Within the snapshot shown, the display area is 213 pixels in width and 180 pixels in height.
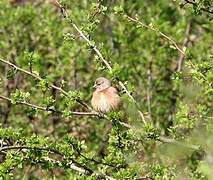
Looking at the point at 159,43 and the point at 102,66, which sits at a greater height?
the point at 159,43

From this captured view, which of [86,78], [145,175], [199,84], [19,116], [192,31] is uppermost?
[192,31]

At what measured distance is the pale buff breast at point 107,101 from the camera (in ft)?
18.8

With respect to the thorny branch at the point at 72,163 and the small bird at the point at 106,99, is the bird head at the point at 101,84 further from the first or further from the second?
the thorny branch at the point at 72,163

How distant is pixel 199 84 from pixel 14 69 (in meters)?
1.33

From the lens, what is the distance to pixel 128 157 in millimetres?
4945

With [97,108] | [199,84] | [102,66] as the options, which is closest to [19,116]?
[97,108]

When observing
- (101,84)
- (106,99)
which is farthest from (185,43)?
(106,99)

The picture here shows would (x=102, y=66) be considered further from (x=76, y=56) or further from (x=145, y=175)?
(x=76, y=56)

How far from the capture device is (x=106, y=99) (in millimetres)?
5848

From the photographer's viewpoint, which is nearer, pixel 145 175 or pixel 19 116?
pixel 145 175

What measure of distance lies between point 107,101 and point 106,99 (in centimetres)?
4

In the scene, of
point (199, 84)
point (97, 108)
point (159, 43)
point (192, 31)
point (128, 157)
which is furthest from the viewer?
point (192, 31)

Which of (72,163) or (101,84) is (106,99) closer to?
(101,84)

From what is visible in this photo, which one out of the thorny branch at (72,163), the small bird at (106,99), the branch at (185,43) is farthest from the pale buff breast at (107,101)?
the branch at (185,43)
